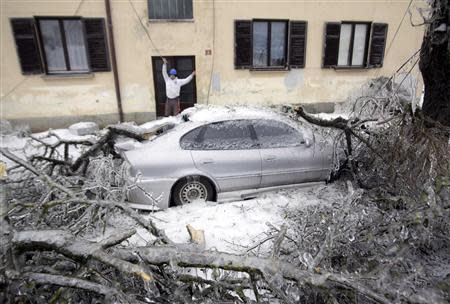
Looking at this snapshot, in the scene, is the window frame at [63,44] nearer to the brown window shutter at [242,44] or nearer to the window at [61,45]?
the window at [61,45]

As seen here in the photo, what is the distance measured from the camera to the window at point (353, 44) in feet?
35.0

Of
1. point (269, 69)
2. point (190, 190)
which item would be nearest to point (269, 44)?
point (269, 69)

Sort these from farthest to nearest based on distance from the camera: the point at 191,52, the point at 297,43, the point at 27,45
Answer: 1. the point at 297,43
2. the point at 191,52
3. the point at 27,45

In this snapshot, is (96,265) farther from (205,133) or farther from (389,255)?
(205,133)

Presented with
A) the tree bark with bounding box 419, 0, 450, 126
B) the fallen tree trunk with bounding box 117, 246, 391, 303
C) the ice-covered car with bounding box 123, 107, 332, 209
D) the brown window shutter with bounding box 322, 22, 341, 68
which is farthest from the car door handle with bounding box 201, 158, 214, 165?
the brown window shutter with bounding box 322, 22, 341, 68

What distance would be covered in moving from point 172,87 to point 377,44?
7150 mm

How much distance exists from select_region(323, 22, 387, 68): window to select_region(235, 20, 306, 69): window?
0.96 m

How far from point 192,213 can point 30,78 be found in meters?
7.34

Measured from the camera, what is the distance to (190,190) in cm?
483

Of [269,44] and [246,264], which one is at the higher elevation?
[269,44]

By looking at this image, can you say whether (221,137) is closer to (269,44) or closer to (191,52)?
(191,52)

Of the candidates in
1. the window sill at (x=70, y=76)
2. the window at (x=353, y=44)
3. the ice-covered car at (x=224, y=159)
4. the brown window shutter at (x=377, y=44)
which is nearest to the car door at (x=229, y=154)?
the ice-covered car at (x=224, y=159)

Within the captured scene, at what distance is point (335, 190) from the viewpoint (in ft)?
17.3

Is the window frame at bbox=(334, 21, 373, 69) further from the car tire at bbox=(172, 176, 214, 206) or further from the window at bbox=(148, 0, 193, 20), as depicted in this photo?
the car tire at bbox=(172, 176, 214, 206)
